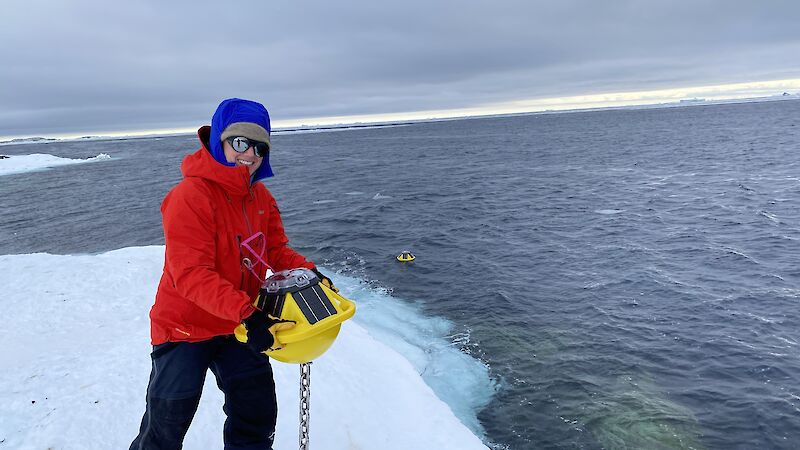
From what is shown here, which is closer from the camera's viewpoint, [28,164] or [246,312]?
[246,312]

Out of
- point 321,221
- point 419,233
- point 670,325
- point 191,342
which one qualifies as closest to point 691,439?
point 670,325

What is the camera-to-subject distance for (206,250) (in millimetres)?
3004

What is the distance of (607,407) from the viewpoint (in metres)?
9.77

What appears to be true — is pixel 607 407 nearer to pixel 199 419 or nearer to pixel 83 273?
pixel 199 419

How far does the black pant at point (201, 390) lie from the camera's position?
3250 millimetres

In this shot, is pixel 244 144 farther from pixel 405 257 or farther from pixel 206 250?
pixel 405 257

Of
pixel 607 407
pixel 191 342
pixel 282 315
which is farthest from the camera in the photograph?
pixel 607 407

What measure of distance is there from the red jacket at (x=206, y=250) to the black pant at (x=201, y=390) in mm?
173

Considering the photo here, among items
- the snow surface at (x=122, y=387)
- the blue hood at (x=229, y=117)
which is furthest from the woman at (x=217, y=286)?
the snow surface at (x=122, y=387)

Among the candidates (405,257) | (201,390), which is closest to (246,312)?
(201,390)

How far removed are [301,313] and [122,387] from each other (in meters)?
4.24

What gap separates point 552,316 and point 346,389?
934cm

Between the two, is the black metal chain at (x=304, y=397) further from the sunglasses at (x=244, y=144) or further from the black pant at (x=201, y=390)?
the sunglasses at (x=244, y=144)

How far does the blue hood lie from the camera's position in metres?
3.09
